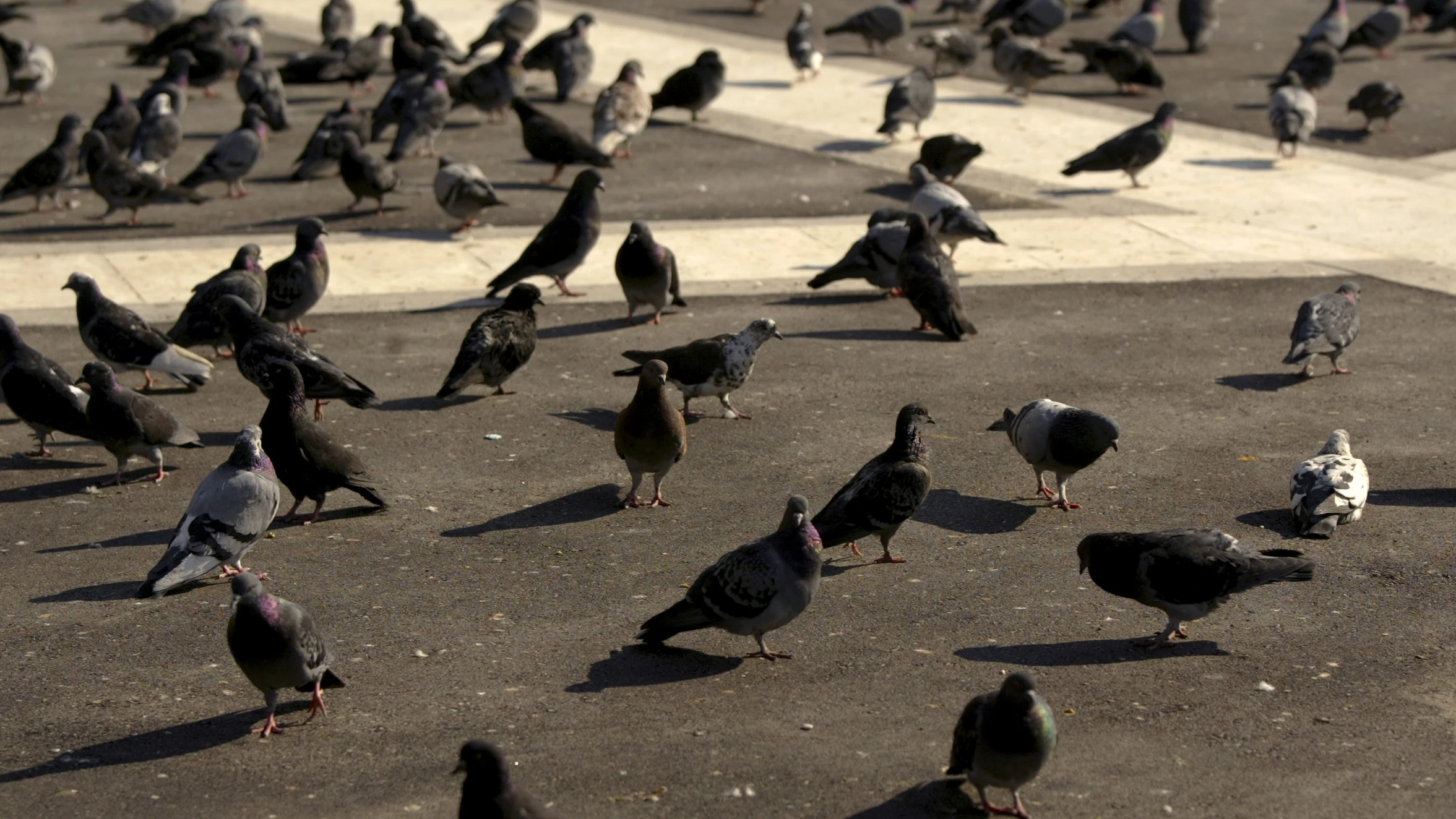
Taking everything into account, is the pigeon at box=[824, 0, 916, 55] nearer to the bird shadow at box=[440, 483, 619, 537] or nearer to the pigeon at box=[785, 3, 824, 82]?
the pigeon at box=[785, 3, 824, 82]

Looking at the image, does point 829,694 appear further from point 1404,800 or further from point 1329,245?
point 1329,245

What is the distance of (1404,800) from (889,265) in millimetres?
8662

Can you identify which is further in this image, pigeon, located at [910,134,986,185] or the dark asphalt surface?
pigeon, located at [910,134,986,185]

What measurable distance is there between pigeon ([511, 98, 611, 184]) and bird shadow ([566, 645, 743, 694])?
461 inches

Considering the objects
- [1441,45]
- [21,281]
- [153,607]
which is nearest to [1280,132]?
[1441,45]

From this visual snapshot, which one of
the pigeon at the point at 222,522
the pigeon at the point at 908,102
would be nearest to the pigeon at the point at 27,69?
the pigeon at the point at 908,102

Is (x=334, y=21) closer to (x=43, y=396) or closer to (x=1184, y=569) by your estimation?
(x=43, y=396)

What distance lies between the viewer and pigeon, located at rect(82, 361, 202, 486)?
10.0 m

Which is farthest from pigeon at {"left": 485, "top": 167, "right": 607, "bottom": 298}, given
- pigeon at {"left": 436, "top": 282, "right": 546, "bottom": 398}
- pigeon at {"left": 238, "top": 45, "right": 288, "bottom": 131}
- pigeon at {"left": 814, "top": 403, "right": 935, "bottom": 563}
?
pigeon at {"left": 238, "top": 45, "right": 288, "bottom": 131}

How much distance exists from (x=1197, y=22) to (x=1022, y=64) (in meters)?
4.76

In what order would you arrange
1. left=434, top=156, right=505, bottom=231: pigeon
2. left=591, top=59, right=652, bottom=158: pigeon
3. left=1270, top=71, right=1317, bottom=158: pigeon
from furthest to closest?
left=591, top=59, right=652, bottom=158: pigeon < left=1270, top=71, right=1317, bottom=158: pigeon < left=434, top=156, right=505, bottom=231: pigeon

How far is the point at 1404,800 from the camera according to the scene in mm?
6438

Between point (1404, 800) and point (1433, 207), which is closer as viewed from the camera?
point (1404, 800)

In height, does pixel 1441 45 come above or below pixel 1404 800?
above
